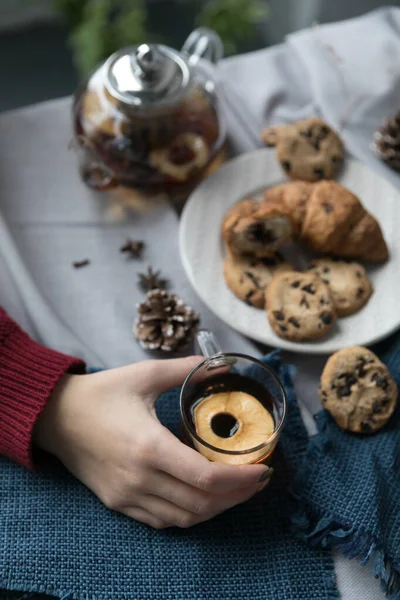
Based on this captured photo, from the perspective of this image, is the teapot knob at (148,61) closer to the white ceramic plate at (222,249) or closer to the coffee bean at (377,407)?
the white ceramic plate at (222,249)

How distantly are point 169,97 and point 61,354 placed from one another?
0.45 m

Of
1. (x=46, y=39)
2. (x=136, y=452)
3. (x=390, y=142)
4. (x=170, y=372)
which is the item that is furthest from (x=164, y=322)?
(x=46, y=39)

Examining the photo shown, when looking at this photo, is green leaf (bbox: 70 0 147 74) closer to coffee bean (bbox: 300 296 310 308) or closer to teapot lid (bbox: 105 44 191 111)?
teapot lid (bbox: 105 44 191 111)

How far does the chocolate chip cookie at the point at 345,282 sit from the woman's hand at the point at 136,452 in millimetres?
258

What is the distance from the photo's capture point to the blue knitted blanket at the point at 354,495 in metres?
0.84

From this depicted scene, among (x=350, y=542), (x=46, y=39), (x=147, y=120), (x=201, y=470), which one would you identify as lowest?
(x=46, y=39)

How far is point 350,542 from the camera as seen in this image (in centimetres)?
84

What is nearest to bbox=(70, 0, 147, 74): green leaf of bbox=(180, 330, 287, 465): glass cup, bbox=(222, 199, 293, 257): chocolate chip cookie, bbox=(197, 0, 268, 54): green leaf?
bbox=(197, 0, 268, 54): green leaf

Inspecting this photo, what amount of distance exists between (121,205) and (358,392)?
527 mm

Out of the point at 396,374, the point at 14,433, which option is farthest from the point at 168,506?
the point at 396,374

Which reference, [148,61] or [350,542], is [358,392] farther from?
[148,61]

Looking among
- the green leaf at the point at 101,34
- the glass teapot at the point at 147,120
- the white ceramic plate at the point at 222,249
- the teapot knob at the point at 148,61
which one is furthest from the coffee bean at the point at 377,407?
the green leaf at the point at 101,34

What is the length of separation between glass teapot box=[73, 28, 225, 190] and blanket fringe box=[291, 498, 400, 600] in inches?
23.5

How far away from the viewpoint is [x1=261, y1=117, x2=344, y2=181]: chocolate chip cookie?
114cm
